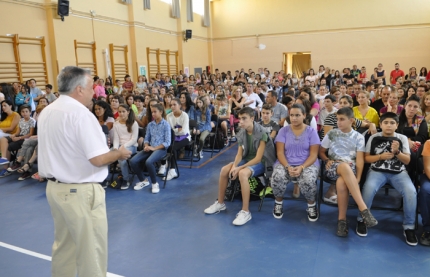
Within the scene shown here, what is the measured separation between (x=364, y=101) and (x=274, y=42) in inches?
460

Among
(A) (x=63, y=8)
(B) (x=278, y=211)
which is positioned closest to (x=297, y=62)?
(A) (x=63, y=8)

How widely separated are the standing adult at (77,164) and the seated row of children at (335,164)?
5.28 ft

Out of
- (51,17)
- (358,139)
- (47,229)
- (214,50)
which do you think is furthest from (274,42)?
(47,229)

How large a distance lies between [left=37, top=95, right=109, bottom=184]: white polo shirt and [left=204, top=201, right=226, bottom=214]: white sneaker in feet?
5.79

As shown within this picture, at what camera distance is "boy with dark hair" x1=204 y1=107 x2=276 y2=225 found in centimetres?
327

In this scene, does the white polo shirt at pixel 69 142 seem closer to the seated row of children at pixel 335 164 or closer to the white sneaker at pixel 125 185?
the seated row of children at pixel 335 164

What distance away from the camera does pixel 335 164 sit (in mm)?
3057

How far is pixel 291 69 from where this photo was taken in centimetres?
1598

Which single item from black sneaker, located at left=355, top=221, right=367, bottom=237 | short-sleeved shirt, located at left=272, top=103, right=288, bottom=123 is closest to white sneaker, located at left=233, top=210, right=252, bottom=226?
black sneaker, located at left=355, top=221, right=367, bottom=237

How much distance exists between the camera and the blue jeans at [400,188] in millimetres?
2676

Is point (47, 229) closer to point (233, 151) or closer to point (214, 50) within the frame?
point (233, 151)

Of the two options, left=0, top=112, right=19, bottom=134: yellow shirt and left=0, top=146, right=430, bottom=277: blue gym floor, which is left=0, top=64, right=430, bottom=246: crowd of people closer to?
left=0, top=112, right=19, bottom=134: yellow shirt

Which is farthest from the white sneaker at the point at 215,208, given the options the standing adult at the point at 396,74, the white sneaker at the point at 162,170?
the standing adult at the point at 396,74

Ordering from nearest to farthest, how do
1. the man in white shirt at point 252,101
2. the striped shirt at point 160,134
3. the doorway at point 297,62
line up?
1. the striped shirt at point 160,134
2. the man in white shirt at point 252,101
3. the doorway at point 297,62
